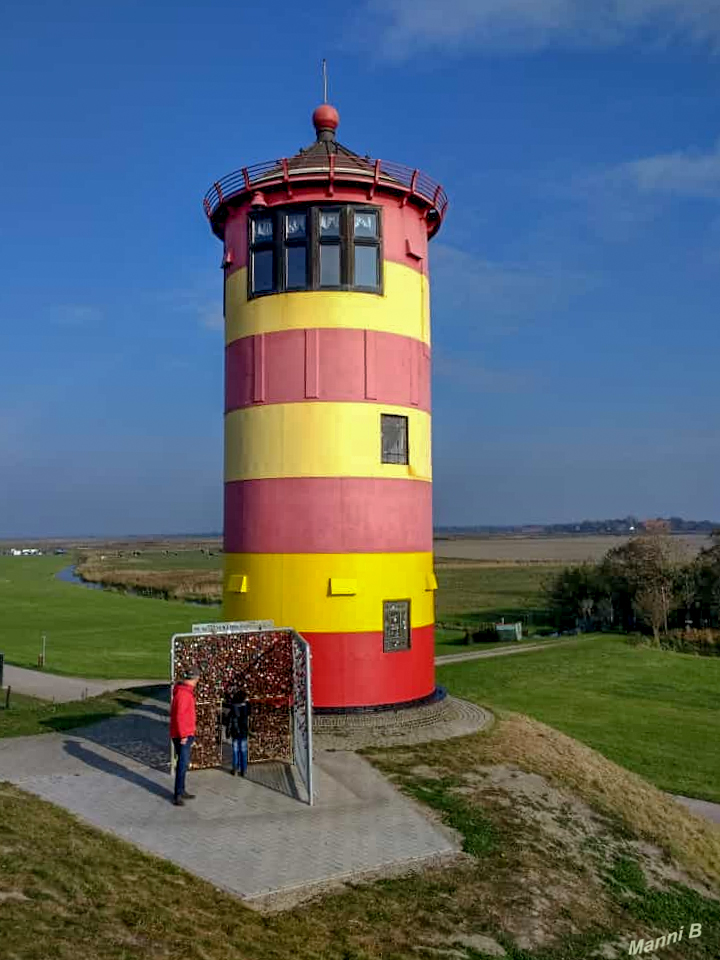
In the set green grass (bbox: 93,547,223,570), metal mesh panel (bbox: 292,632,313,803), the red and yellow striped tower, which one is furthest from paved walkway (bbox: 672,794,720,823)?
green grass (bbox: 93,547,223,570)

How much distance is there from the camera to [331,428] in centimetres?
1636

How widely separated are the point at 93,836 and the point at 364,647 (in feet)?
24.5

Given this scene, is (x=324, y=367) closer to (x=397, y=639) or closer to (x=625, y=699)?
(x=397, y=639)

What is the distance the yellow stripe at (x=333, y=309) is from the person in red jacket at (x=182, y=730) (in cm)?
815

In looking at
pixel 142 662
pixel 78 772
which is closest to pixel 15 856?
pixel 78 772

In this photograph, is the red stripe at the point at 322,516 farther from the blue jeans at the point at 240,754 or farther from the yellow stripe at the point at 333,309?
the blue jeans at the point at 240,754

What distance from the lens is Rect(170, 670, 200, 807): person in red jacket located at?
36.8ft

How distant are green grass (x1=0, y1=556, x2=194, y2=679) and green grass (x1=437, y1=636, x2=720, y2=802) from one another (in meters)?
14.4

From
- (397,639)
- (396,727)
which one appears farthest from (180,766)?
(397,639)

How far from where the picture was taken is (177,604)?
2547 inches

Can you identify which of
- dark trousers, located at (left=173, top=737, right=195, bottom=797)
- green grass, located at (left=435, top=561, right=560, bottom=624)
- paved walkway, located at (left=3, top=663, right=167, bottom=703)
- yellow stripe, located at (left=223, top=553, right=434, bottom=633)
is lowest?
green grass, located at (left=435, top=561, right=560, bottom=624)

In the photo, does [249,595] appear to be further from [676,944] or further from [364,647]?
[676,944]

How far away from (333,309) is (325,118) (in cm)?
574

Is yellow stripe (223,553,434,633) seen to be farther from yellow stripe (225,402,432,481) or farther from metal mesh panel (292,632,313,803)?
metal mesh panel (292,632,313,803)
